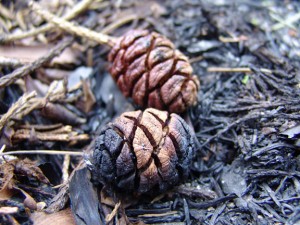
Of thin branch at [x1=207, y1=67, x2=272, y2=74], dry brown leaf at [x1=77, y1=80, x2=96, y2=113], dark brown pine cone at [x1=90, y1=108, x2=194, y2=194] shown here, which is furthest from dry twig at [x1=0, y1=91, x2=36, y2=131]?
thin branch at [x1=207, y1=67, x2=272, y2=74]

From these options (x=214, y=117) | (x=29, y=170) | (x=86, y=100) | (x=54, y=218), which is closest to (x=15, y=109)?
(x=29, y=170)

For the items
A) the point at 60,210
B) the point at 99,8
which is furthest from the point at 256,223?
the point at 99,8

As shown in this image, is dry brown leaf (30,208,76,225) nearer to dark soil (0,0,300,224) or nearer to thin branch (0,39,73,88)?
dark soil (0,0,300,224)

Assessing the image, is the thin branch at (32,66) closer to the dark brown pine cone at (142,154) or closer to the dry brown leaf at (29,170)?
the dry brown leaf at (29,170)

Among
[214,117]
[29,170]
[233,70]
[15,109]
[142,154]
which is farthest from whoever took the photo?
[233,70]

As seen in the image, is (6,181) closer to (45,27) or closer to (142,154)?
(142,154)

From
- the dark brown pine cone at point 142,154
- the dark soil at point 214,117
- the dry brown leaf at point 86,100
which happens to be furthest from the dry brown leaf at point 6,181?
the dry brown leaf at point 86,100
